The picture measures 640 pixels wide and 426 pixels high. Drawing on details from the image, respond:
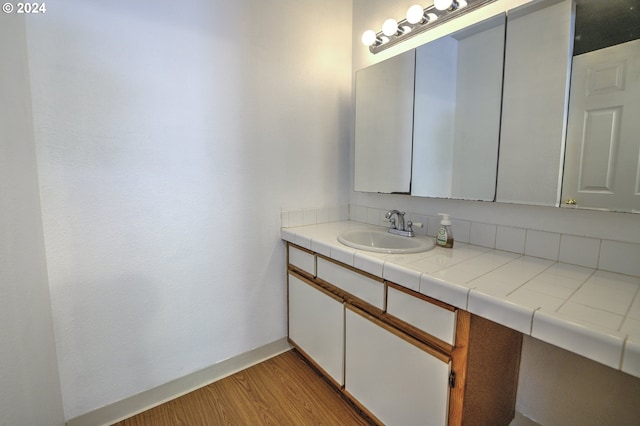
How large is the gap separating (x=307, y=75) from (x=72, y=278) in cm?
159

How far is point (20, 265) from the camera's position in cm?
95

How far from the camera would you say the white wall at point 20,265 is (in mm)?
871

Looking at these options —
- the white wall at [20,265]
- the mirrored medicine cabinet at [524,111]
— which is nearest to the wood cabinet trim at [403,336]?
the mirrored medicine cabinet at [524,111]

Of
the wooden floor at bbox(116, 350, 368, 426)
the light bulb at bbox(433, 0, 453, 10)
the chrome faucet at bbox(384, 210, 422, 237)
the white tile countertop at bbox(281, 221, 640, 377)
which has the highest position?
the light bulb at bbox(433, 0, 453, 10)

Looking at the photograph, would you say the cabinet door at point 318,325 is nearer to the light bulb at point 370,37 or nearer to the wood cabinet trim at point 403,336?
the wood cabinet trim at point 403,336

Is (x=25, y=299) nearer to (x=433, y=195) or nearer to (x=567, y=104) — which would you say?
(x=433, y=195)

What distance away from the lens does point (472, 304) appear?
2.76 feet

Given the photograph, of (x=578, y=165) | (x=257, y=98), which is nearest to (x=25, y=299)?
(x=257, y=98)

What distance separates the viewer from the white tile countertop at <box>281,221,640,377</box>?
649 millimetres

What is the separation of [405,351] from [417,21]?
1.51m

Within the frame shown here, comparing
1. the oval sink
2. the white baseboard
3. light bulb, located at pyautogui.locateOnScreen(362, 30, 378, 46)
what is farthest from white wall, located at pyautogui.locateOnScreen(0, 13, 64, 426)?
light bulb, located at pyautogui.locateOnScreen(362, 30, 378, 46)

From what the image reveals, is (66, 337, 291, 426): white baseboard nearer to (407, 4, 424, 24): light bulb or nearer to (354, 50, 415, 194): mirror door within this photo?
(354, 50, 415, 194): mirror door

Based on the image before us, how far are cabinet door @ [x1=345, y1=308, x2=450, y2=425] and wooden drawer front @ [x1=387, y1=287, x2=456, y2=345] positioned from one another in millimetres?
84

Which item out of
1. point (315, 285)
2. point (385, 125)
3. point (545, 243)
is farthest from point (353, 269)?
point (385, 125)
